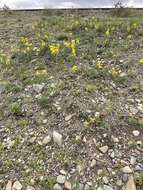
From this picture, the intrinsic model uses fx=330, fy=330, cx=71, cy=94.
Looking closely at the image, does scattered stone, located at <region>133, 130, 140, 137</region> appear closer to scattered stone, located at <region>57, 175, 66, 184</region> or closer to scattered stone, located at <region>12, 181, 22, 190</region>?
scattered stone, located at <region>57, 175, 66, 184</region>

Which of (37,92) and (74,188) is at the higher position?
(37,92)

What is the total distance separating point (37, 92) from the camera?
18.2 ft

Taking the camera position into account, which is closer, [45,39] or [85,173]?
[85,173]

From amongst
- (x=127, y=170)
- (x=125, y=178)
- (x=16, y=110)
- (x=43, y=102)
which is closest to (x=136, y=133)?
(x=127, y=170)

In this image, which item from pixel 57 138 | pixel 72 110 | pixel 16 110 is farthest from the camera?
pixel 16 110

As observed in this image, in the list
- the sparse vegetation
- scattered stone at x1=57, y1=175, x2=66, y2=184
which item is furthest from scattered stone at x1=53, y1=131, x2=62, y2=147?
scattered stone at x1=57, y1=175, x2=66, y2=184

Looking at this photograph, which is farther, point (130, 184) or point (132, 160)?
point (132, 160)

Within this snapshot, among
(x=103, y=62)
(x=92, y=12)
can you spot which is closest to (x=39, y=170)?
(x=103, y=62)

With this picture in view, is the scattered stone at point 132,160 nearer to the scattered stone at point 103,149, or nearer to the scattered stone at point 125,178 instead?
the scattered stone at point 125,178

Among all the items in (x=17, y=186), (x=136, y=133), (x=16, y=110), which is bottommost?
(x=17, y=186)

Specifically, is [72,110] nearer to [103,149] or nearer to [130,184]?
[103,149]

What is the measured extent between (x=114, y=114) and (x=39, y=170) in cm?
141

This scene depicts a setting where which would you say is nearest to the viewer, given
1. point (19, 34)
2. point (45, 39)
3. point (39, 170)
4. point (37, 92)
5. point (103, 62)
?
point (39, 170)

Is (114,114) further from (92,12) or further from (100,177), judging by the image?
(92,12)
